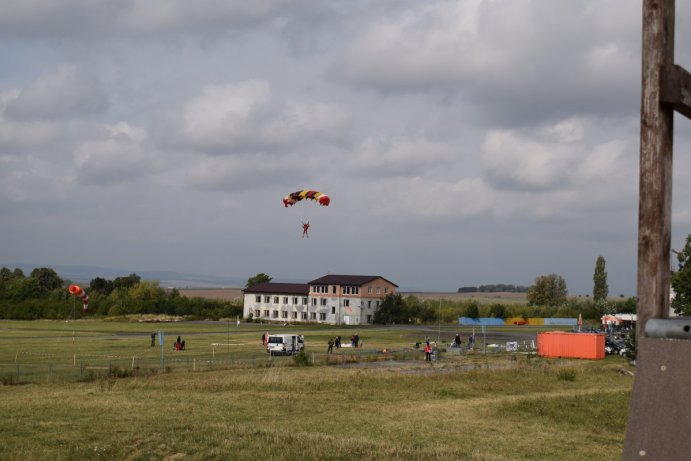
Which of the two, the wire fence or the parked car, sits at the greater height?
the parked car

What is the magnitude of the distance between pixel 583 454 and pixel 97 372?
28.1m

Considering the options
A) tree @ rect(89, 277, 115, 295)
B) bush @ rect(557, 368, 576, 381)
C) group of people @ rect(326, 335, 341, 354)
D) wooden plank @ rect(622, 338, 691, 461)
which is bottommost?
group of people @ rect(326, 335, 341, 354)

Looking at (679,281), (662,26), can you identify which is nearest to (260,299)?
(679,281)

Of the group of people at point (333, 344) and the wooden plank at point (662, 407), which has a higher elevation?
the wooden plank at point (662, 407)

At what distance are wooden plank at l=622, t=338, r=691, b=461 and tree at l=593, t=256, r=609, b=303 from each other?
156m

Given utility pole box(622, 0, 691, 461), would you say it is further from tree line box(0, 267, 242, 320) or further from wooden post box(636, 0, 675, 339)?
tree line box(0, 267, 242, 320)

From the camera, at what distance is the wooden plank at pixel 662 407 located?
A: 12.3 ft

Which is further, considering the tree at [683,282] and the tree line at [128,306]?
the tree line at [128,306]

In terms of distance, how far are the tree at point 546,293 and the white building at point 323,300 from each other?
175ft

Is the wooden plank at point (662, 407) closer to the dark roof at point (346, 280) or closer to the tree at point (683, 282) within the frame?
→ the tree at point (683, 282)

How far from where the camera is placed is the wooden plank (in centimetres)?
376

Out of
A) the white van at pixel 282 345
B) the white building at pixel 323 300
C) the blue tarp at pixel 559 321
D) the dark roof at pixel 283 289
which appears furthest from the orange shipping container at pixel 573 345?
the dark roof at pixel 283 289

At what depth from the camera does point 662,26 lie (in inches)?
166

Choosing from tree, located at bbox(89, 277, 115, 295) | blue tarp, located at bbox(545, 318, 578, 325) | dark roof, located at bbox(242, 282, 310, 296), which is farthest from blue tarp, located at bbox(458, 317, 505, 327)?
tree, located at bbox(89, 277, 115, 295)
